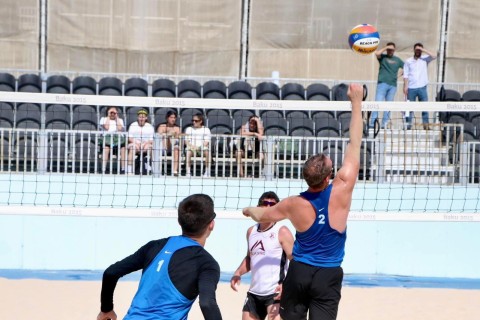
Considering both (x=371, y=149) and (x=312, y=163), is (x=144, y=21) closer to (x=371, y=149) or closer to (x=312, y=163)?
(x=371, y=149)

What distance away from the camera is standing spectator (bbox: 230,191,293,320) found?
7.80 m

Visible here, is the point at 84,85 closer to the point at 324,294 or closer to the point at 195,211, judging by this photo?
the point at 324,294

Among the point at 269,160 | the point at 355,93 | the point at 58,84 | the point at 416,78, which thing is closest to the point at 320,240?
the point at 355,93

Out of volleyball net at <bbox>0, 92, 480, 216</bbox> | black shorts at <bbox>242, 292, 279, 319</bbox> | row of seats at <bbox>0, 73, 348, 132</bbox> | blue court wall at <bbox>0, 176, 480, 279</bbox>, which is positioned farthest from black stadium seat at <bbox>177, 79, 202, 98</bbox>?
black shorts at <bbox>242, 292, 279, 319</bbox>

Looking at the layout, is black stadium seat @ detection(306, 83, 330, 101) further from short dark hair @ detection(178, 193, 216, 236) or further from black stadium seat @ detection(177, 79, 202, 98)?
short dark hair @ detection(178, 193, 216, 236)

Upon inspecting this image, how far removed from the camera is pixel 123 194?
12562 mm

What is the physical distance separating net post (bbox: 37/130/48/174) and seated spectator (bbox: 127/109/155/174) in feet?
3.71

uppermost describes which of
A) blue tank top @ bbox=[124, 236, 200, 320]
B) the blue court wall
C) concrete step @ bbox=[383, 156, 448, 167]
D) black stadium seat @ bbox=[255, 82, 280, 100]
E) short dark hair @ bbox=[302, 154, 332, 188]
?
black stadium seat @ bbox=[255, 82, 280, 100]

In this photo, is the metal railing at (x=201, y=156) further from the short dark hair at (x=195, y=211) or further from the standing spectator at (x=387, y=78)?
the short dark hair at (x=195, y=211)

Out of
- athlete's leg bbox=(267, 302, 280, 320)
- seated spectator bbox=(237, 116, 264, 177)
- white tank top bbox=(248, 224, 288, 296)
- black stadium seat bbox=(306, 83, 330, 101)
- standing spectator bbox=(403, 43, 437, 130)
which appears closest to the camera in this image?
athlete's leg bbox=(267, 302, 280, 320)

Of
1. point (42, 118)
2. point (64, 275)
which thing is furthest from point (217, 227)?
point (42, 118)

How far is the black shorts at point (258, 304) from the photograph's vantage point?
782 centimetres

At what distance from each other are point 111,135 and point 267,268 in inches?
213

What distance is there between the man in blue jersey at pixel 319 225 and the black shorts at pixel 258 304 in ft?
4.91
